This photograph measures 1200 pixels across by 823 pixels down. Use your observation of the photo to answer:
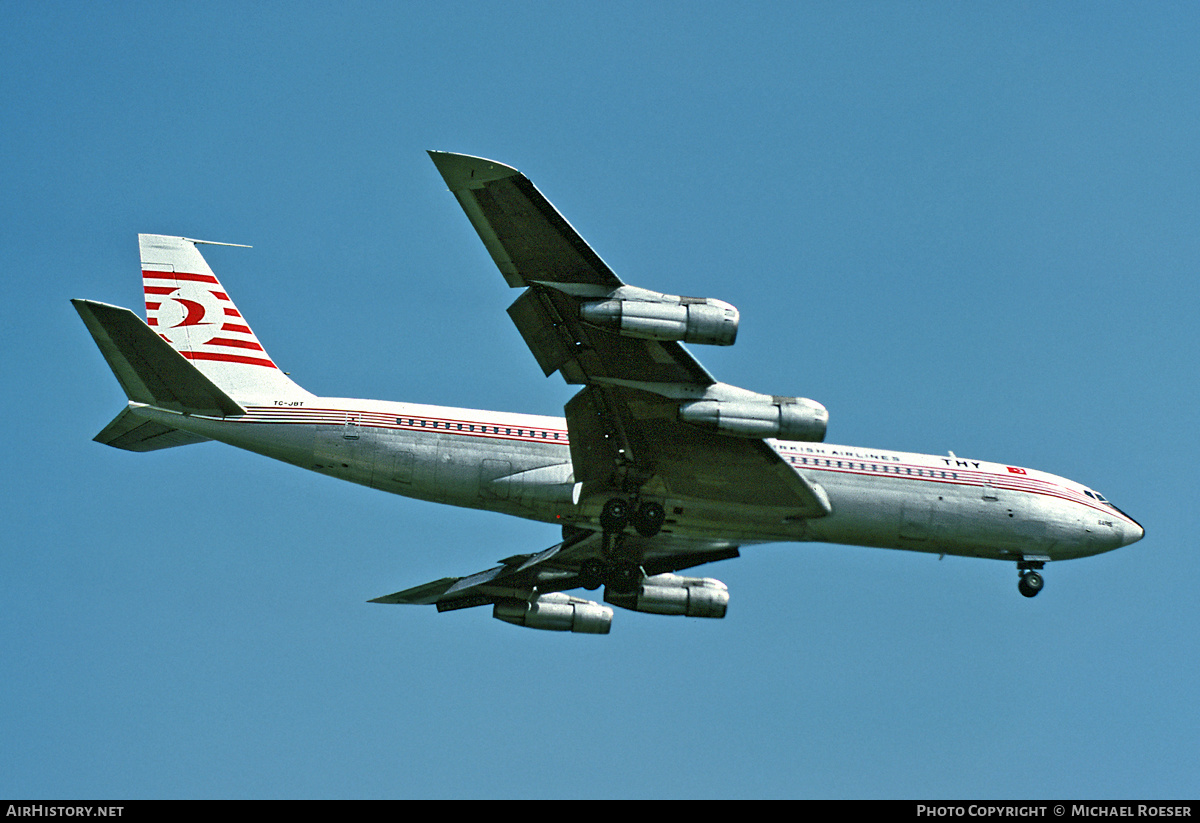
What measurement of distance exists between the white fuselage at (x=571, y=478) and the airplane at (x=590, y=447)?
0.05 m

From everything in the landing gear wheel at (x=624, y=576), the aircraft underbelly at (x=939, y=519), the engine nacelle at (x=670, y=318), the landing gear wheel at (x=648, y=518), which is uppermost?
the engine nacelle at (x=670, y=318)

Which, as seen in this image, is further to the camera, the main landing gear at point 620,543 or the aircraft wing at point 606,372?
the main landing gear at point 620,543

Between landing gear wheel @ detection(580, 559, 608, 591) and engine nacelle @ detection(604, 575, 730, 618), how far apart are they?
1365mm

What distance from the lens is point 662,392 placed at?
27203mm

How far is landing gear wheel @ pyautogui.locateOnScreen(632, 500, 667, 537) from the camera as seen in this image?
30.1m

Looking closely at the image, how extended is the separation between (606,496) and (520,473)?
2147mm

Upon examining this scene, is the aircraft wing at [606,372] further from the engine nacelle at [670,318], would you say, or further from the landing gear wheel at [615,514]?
the landing gear wheel at [615,514]

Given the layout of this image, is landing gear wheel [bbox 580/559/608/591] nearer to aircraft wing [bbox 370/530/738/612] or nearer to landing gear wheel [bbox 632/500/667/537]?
aircraft wing [bbox 370/530/738/612]

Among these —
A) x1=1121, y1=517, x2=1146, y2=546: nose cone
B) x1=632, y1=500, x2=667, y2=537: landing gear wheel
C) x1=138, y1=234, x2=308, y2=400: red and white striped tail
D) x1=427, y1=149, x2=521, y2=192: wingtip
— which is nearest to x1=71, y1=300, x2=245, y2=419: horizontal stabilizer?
x1=138, y1=234, x2=308, y2=400: red and white striped tail

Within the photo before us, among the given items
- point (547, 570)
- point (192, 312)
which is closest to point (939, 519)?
point (547, 570)

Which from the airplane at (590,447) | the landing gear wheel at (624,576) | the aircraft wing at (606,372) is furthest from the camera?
the landing gear wheel at (624,576)

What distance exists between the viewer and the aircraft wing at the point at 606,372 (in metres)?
23.8

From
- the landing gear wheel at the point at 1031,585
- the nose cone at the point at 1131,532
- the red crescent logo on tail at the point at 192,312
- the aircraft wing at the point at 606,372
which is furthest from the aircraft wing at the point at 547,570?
the nose cone at the point at 1131,532

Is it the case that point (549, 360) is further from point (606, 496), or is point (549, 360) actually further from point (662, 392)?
point (606, 496)
